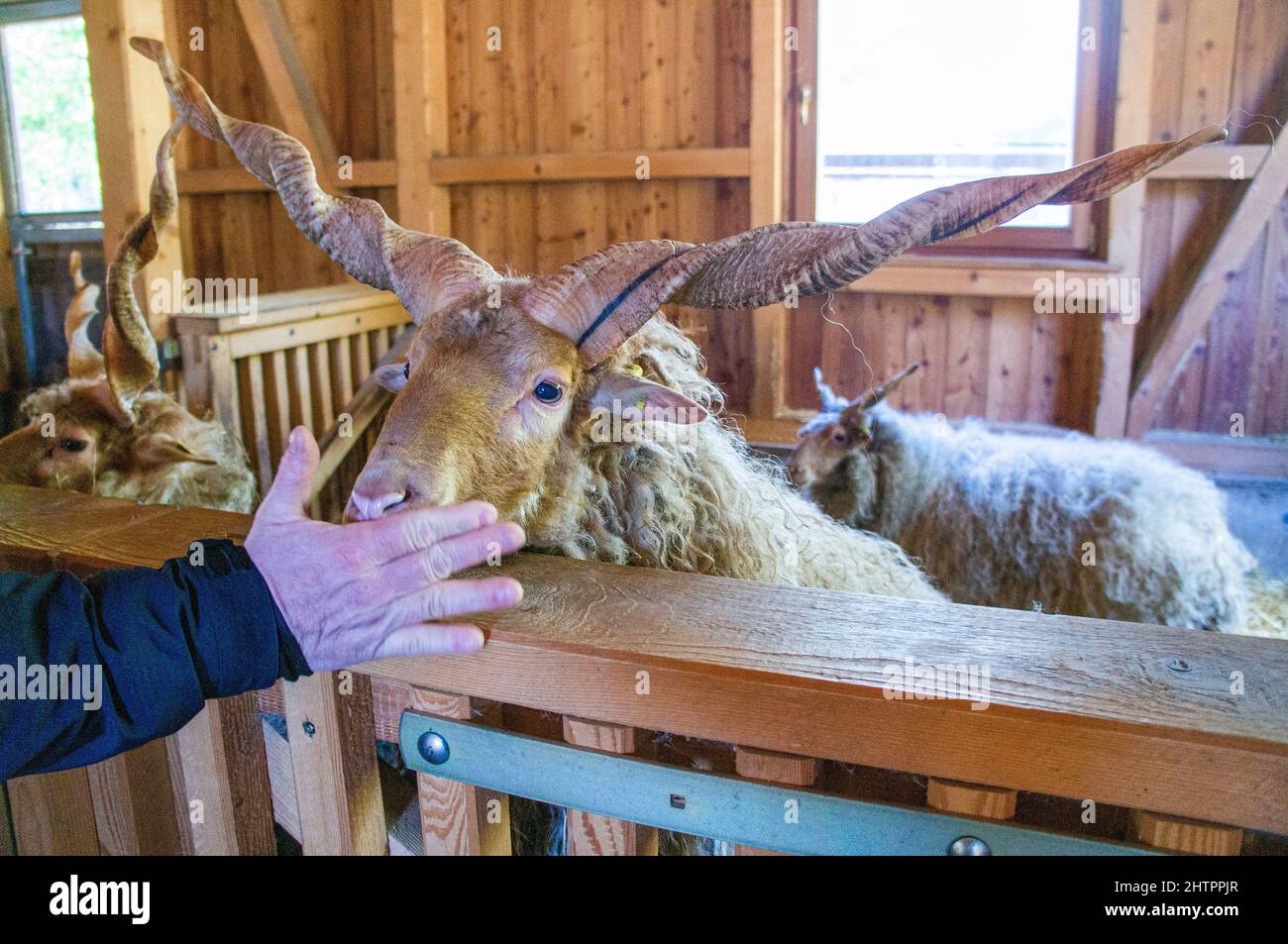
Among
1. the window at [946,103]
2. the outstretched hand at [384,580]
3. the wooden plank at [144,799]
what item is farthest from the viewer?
the window at [946,103]

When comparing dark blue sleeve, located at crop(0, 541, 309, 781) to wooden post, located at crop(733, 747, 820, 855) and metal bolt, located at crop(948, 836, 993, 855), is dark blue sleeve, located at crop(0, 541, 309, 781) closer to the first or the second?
wooden post, located at crop(733, 747, 820, 855)

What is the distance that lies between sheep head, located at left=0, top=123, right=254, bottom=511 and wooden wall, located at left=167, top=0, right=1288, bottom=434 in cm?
241

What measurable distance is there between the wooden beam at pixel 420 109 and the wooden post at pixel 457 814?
17.6 feet

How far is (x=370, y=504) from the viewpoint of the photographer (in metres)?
1.61

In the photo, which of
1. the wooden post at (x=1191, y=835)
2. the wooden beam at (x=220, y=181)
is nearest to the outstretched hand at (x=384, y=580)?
the wooden post at (x=1191, y=835)

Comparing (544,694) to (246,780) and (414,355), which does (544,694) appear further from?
(414,355)

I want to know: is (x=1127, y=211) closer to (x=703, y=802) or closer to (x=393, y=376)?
(x=393, y=376)

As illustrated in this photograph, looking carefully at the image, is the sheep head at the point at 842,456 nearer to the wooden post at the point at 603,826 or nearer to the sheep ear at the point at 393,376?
the sheep ear at the point at 393,376

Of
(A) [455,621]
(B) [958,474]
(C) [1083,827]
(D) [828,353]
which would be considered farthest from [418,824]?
(D) [828,353]

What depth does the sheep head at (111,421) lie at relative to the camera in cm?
308

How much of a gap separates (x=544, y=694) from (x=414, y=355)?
1.05m

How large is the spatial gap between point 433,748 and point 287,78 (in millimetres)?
6059

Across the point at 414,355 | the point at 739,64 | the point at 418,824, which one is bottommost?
the point at 418,824

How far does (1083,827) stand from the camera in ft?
3.62
